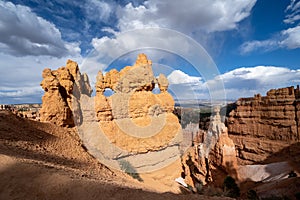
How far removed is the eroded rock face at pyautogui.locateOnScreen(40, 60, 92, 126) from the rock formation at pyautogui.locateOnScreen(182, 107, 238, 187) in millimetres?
11663

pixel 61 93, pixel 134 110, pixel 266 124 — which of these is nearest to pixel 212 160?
pixel 266 124

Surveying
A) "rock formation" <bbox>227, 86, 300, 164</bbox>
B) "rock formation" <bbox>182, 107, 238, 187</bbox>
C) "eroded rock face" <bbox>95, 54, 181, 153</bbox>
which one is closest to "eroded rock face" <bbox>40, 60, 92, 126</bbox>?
"eroded rock face" <bbox>95, 54, 181, 153</bbox>

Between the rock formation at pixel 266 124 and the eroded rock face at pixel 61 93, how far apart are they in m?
18.5

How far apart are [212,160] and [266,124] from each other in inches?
294

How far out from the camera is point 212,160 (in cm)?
1756

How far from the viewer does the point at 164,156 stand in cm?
1733

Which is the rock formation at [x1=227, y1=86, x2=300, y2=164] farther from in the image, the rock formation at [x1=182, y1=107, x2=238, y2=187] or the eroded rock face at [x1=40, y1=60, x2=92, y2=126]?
the eroded rock face at [x1=40, y1=60, x2=92, y2=126]

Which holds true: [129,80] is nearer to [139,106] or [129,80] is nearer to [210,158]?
[139,106]

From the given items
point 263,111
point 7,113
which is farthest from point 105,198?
point 263,111

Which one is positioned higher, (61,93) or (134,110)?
(61,93)

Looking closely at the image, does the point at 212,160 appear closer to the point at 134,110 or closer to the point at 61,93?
the point at 134,110

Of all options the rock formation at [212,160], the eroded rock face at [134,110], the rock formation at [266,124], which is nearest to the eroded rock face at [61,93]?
the eroded rock face at [134,110]

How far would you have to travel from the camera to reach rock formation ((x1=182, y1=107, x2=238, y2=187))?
16.7 metres

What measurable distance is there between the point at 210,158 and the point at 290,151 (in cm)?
726
